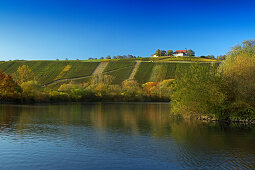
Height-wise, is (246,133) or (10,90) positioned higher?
(10,90)

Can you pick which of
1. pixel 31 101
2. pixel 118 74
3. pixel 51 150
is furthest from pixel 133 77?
pixel 51 150

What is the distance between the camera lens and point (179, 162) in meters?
19.7

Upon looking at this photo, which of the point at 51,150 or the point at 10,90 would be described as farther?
the point at 10,90

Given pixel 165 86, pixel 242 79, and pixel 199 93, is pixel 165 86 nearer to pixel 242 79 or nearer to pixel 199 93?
pixel 199 93

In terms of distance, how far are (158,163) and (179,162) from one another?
156 cm

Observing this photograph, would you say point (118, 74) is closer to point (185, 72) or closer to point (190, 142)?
point (185, 72)

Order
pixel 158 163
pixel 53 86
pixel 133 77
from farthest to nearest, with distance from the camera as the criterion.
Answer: pixel 133 77 < pixel 53 86 < pixel 158 163

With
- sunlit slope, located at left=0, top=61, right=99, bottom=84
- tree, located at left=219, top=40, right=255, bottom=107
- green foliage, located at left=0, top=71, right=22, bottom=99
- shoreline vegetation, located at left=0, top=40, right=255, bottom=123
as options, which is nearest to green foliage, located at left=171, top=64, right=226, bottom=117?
shoreline vegetation, located at left=0, top=40, right=255, bottom=123

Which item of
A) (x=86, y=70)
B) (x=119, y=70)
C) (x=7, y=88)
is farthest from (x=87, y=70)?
(x=7, y=88)

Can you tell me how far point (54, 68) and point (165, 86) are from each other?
7760 centimetres

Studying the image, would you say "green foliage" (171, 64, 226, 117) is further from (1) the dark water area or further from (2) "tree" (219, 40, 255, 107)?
(1) the dark water area

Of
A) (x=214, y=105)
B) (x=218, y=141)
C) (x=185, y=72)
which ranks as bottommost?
(x=218, y=141)

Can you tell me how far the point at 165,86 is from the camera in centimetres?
12706

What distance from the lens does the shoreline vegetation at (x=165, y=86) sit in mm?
41750
